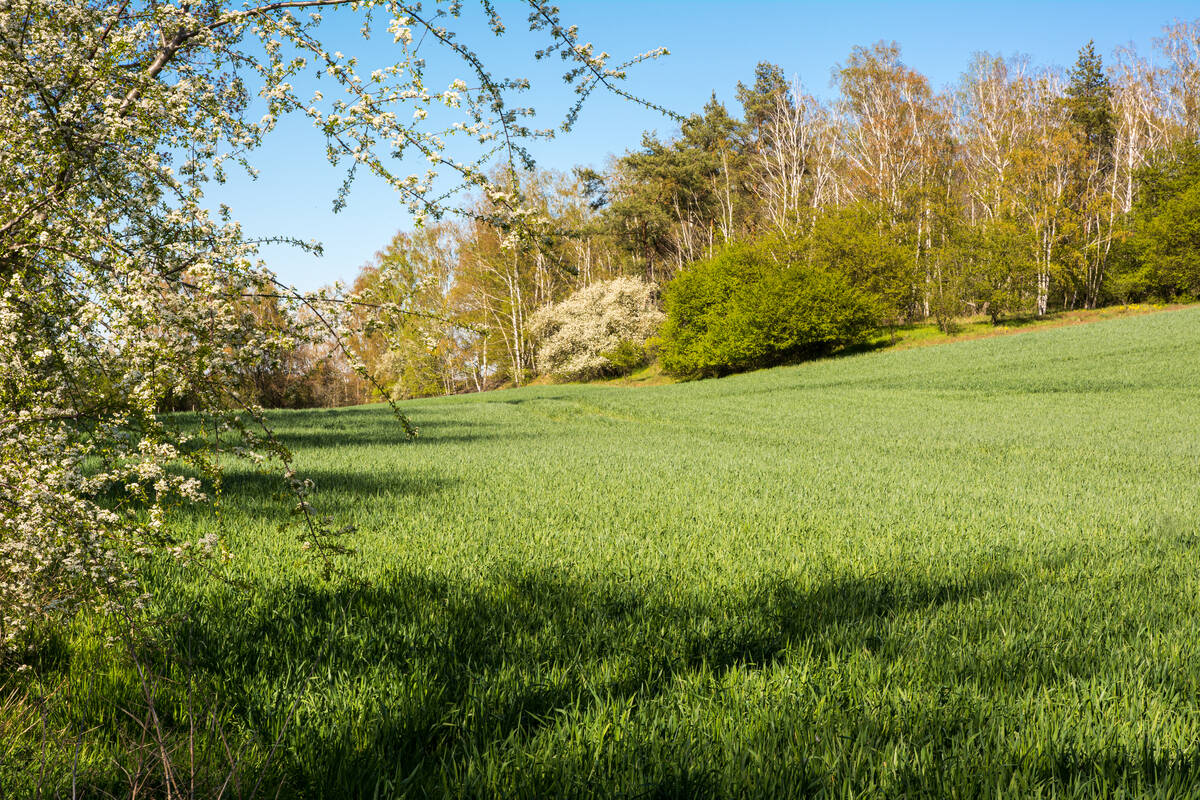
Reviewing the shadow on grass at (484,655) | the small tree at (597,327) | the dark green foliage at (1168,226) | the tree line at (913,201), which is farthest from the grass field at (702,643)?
the dark green foliage at (1168,226)

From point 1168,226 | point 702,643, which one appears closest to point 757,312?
point 1168,226

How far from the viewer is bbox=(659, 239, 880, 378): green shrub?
3559 centimetres

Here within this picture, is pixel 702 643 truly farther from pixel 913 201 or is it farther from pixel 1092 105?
pixel 1092 105

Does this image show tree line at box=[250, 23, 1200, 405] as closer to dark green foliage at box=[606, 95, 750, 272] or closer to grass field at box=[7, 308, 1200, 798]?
dark green foliage at box=[606, 95, 750, 272]

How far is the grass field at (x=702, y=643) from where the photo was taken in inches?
75.7

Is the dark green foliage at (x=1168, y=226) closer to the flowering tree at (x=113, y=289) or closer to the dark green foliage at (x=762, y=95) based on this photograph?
the dark green foliage at (x=762, y=95)

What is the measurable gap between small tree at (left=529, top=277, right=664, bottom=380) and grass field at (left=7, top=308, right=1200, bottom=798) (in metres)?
37.7

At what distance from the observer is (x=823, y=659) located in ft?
9.02

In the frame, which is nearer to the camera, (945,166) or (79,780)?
(79,780)

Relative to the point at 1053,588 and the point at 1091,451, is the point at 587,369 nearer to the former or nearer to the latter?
the point at 1091,451

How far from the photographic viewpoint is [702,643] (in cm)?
284

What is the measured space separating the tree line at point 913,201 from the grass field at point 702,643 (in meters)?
26.6

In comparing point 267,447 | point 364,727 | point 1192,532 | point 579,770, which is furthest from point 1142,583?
point 267,447

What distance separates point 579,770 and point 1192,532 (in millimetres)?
5804
